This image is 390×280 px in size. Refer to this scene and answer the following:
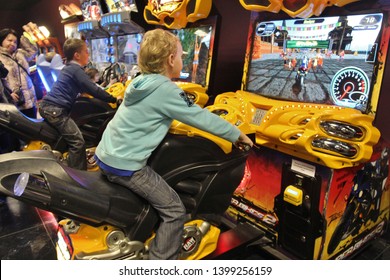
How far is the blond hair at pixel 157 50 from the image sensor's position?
1.45 metres

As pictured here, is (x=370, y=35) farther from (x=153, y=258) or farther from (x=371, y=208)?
(x=153, y=258)

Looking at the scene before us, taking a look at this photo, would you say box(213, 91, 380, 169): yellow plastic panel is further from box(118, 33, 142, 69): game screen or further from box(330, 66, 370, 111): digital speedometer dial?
box(118, 33, 142, 69): game screen

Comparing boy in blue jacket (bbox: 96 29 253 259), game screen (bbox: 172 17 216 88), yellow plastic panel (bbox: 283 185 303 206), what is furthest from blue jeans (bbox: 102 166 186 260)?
game screen (bbox: 172 17 216 88)

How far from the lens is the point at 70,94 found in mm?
2887

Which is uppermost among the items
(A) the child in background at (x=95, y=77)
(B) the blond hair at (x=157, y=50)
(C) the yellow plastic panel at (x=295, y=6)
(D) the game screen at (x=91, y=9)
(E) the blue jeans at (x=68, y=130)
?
(D) the game screen at (x=91, y=9)

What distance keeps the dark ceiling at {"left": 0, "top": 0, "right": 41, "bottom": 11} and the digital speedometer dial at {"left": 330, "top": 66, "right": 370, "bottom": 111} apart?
8.91m

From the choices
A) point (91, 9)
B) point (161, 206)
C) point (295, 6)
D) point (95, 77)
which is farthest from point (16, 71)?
point (295, 6)

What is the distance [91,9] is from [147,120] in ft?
13.4

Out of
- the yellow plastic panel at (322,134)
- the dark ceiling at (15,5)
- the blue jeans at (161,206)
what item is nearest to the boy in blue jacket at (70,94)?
the blue jeans at (161,206)

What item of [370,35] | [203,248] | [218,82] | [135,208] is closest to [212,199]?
[203,248]

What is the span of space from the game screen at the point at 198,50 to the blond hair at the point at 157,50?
132 cm

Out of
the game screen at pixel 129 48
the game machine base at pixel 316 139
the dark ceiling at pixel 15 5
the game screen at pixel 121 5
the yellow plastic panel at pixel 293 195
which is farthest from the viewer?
the dark ceiling at pixel 15 5

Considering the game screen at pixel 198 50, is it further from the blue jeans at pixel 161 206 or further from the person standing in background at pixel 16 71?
the person standing in background at pixel 16 71

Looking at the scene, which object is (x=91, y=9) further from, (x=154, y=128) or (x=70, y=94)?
(x=154, y=128)
